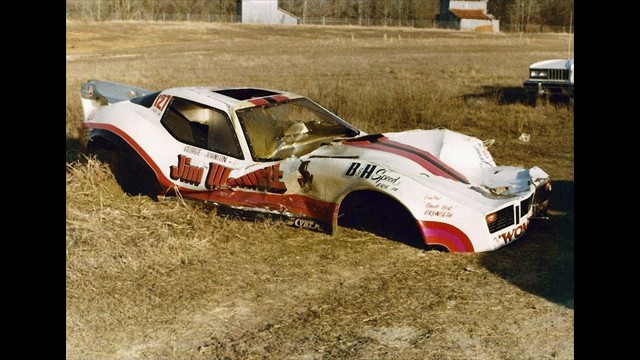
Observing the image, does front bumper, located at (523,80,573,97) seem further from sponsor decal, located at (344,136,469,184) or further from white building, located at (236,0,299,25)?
white building, located at (236,0,299,25)

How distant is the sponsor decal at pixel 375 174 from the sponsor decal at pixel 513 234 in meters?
0.95

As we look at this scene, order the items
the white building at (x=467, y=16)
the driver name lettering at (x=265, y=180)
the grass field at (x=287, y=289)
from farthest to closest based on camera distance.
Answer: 1. the white building at (x=467, y=16)
2. the driver name lettering at (x=265, y=180)
3. the grass field at (x=287, y=289)

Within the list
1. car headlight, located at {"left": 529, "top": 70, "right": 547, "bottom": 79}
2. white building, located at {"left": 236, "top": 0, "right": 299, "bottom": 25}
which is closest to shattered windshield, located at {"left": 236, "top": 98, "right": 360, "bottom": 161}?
car headlight, located at {"left": 529, "top": 70, "right": 547, "bottom": 79}

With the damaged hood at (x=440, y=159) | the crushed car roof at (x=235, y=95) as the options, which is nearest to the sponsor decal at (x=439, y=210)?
the damaged hood at (x=440, y=159)

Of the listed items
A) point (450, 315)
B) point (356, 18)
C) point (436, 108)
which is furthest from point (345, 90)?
point (356, 18)

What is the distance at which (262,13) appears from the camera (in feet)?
234

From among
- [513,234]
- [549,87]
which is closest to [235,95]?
[513,234]

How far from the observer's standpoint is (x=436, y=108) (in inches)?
492

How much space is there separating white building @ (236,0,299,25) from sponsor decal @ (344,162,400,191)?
66011 millimetres

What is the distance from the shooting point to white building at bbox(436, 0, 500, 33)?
63666mm

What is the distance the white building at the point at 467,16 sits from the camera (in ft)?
209

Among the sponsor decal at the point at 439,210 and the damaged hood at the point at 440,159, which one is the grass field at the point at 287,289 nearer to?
the sponsor decal at the point at 439,210

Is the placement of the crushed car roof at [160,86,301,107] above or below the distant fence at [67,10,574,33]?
below
